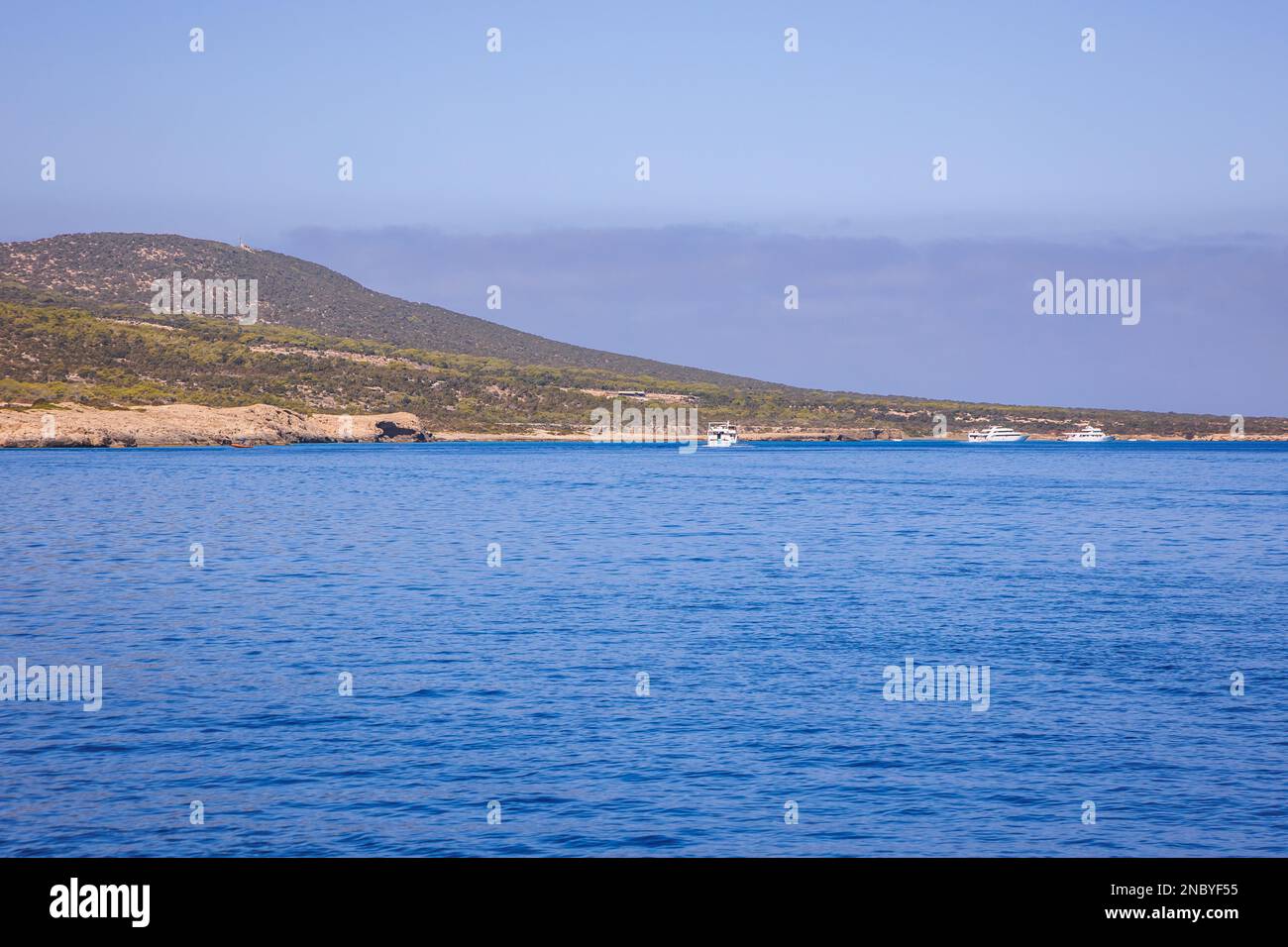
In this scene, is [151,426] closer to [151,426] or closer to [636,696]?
[151,426]

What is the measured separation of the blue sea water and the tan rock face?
353 feet

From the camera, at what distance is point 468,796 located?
15484mm

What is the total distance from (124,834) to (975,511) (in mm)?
61188

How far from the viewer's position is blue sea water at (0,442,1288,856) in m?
14.5

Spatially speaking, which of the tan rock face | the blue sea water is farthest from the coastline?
the blue sea water

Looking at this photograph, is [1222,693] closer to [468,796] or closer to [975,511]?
[468,796]

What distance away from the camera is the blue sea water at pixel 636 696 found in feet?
47.7

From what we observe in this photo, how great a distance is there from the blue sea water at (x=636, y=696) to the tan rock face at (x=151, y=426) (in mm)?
107484

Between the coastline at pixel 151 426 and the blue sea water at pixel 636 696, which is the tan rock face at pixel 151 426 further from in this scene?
the blue sea water at pixel 636 696

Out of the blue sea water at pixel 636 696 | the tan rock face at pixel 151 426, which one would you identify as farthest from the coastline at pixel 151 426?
the blue sea water at pixel 636 696

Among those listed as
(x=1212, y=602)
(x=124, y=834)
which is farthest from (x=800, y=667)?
(x=1212, y=602)

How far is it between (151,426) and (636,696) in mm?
155635

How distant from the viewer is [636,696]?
21.0 metres
